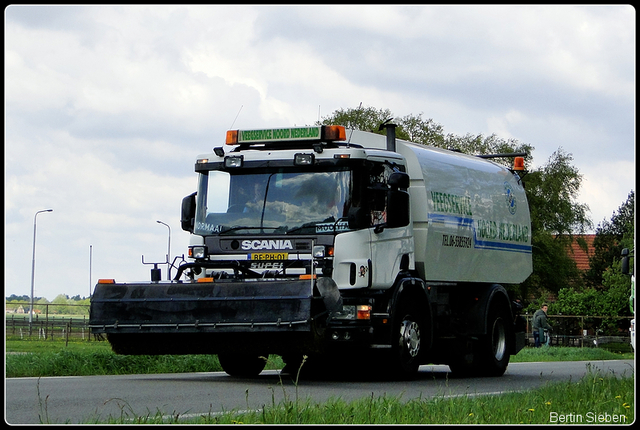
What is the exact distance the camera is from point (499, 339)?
55.3ft

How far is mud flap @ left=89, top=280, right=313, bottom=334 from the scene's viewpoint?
11.9 meters

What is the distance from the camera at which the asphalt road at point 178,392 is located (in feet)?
29.4

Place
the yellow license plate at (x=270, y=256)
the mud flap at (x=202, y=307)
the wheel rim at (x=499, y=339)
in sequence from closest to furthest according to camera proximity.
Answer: the mud flap at (x=202, y=307) < the yellow license plate at (x=270, y=256) < the wheel rim at (x=499, y=339)

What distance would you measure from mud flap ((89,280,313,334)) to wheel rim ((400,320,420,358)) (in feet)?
7.33

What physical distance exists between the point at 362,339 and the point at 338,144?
2726mm

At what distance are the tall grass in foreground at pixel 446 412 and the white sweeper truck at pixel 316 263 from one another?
303 centimetres

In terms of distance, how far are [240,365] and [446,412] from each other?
668cm

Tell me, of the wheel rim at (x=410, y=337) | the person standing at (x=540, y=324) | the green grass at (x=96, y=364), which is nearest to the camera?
the wheel rim at (x=410, y=337)

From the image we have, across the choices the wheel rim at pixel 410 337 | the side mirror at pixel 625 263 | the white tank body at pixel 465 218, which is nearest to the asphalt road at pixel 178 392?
the wheel rim at pixel 410 337

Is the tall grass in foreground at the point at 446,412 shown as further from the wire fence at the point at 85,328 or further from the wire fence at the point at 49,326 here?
the wire fence at the point at 49,326

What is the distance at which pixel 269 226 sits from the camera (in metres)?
13.2

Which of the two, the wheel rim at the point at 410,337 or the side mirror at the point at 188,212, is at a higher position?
the side mirror at the point at 188,212

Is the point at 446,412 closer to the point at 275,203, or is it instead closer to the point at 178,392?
the point at 178,392

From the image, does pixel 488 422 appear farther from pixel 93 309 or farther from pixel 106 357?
pixel 106 357
